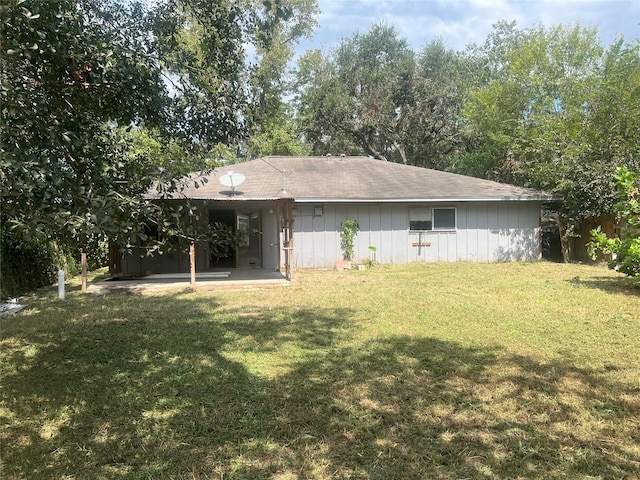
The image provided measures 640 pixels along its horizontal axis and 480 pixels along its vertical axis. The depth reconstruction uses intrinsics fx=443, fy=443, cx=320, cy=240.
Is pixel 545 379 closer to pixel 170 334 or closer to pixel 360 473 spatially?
pixel 360 473

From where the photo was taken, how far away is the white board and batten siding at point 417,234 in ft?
46.4

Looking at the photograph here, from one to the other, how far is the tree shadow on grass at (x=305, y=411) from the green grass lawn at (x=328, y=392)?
0.02 metres

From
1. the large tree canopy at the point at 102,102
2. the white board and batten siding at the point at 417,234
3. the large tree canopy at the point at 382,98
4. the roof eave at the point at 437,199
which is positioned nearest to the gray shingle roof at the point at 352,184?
the roof eave at the point at 437,199

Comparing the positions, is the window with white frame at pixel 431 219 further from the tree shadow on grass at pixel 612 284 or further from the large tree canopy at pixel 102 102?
the large tree canopy at pixel 102 102

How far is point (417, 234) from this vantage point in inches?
578

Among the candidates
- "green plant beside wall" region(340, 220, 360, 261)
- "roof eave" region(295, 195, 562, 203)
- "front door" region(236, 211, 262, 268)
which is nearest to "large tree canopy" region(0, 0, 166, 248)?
"roof eave" region(295, 195, 562, 203)

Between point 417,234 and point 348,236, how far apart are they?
2423 millimetres

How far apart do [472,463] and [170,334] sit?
14.6 ft

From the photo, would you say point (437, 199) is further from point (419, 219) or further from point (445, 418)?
point (445, 418)

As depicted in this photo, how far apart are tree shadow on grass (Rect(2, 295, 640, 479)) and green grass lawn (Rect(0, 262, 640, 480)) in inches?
0.6

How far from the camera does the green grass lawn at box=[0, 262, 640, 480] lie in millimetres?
2879

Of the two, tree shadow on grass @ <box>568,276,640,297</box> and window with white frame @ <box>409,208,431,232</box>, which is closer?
tree shadow on grass @ <box>568,276,640,297</box>

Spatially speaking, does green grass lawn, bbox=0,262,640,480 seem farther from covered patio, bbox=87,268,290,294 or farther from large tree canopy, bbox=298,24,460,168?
large tree canopy, bbox=298,24,460,168

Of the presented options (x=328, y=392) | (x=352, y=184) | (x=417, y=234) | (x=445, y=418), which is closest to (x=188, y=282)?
(x=352, y=184)
